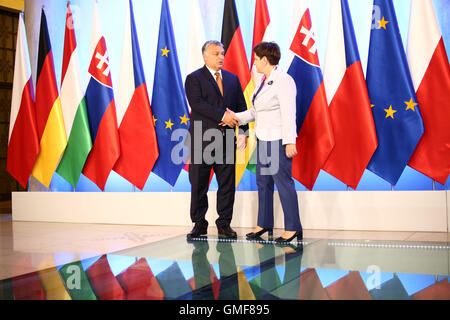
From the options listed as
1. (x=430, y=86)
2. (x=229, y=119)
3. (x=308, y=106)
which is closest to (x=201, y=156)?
(x=229, y=119)

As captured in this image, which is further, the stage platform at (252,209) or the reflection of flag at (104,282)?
A: the stage platform at (252,209)

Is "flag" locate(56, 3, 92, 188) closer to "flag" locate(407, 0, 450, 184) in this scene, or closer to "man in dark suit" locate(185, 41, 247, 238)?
"man in dark suit" locate(185, 41, 247, 238)

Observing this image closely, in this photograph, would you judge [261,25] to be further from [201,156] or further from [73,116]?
[73,116]

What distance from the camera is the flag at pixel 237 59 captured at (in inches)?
167

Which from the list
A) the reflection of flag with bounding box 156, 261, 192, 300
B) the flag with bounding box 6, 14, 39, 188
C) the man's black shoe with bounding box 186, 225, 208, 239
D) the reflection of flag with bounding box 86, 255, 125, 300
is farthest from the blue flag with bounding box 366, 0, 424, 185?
the flag with bounding box 6, 14, 39, 188

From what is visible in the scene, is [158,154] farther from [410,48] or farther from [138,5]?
[410,48]

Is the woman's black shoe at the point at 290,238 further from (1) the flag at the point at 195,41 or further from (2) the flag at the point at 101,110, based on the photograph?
(2) the flag at the point at 101,110

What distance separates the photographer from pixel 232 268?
231 cm

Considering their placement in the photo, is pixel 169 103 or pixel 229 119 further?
pixel 169 103

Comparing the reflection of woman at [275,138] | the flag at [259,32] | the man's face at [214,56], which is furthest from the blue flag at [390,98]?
the man's face at [214,56]

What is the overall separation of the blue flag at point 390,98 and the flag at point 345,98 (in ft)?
0.37

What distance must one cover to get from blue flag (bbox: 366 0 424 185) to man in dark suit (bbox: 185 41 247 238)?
128 centimetres

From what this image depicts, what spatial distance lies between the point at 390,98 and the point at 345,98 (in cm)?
36
